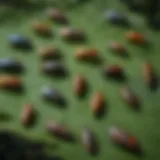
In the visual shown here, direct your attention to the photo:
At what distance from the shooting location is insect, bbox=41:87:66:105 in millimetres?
1378

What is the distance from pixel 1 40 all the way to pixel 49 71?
221 mm

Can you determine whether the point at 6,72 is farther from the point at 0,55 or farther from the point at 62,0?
the point at 62,0

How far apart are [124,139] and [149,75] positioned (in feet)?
0.87

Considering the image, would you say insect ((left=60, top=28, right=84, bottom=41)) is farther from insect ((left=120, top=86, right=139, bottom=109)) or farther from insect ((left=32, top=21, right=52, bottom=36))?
insect ((left=120, top=86, right=139, bottom=109))

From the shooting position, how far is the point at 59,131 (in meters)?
1.29

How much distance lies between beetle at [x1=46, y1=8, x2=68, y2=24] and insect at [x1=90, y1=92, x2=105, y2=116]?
0.36 meters

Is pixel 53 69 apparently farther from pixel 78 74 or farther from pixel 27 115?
pixel 27 115

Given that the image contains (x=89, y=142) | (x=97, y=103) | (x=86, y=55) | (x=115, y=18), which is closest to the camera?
(x=89, y=142)

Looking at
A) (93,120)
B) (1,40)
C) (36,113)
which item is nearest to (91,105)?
(93,120)

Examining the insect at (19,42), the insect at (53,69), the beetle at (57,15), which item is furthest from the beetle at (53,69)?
the beetle at (57,15)

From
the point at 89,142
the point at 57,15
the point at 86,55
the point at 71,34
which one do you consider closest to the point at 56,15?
the point at 57,15

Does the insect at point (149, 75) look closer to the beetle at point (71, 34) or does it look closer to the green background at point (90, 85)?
the green background at point (90, 85)

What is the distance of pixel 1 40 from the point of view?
1.55 metres

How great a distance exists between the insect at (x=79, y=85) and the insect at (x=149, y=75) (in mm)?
194
